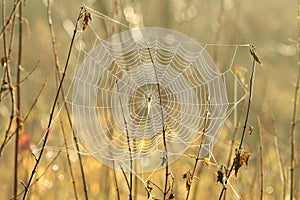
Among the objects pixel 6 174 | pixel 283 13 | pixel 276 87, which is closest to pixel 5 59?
pixel 6 174

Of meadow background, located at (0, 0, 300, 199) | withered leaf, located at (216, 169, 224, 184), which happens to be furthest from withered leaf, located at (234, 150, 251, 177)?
meadow background, located at (0, 0, 300, 199)

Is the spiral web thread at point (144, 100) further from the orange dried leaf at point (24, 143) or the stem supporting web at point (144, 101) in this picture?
the orange dried leaf at point (24, 143)

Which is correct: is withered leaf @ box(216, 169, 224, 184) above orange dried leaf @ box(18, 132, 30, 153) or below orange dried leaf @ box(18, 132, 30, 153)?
below

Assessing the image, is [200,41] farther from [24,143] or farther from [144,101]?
[24,143]

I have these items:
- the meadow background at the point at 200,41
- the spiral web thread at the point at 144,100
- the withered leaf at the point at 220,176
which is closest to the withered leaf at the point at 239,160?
the withered leaf at the point at 220,176

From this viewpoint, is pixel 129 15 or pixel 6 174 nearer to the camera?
pixel 129 15

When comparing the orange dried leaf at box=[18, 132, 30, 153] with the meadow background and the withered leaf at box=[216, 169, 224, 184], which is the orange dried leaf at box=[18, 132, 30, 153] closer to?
the meadow background

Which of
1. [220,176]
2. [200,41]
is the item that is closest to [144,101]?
[220,176]

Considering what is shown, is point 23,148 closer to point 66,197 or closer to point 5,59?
point 66,197
